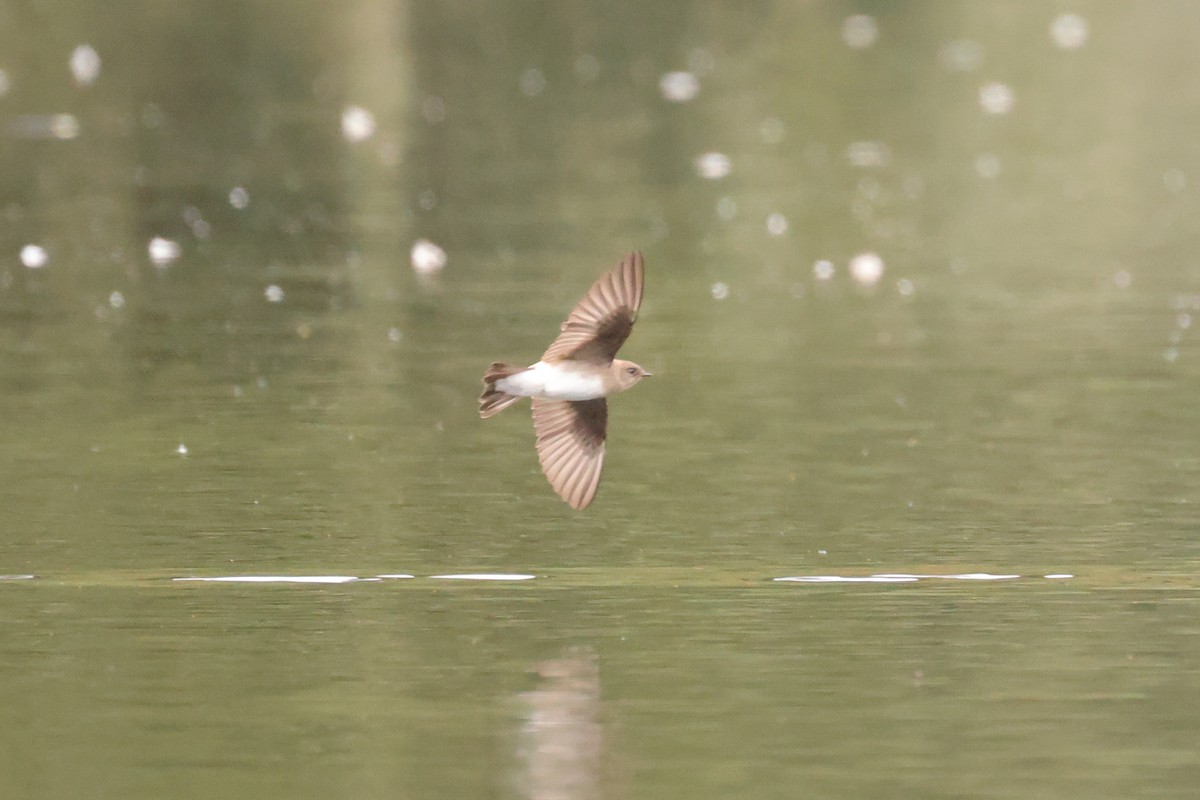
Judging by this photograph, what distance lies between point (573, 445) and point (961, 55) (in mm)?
21626

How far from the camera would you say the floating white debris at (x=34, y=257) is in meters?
15.4

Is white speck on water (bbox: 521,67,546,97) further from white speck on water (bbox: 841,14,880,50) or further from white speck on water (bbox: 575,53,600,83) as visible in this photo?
white speck on water (bbox: 841,14,880,50)

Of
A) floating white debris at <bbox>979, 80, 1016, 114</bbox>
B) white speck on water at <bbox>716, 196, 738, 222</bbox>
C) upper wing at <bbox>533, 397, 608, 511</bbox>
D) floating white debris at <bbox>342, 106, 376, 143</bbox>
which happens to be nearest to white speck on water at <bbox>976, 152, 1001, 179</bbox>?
white speck on water at <bbox>716, 196, 738, 222</bbox>

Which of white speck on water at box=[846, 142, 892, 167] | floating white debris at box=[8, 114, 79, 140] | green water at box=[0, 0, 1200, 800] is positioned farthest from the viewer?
floating white debris at box=[8, 114, 79, 140]

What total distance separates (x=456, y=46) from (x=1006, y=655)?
22194 millimetres

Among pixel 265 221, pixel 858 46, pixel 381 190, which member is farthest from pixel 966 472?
pixel 858 46

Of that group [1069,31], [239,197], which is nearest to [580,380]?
[239,197]

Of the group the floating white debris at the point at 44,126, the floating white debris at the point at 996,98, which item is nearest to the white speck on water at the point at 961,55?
the floating white debris at the point at 996,98

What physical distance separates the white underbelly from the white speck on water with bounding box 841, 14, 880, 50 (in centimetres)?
2199

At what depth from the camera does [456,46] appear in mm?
28906

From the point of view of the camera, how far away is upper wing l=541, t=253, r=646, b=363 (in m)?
8.07

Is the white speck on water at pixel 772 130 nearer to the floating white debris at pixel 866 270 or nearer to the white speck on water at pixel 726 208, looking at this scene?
the white speck on water at pixel 726 208

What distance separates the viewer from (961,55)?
29.5m

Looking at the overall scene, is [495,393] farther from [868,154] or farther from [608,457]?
[868,154]
